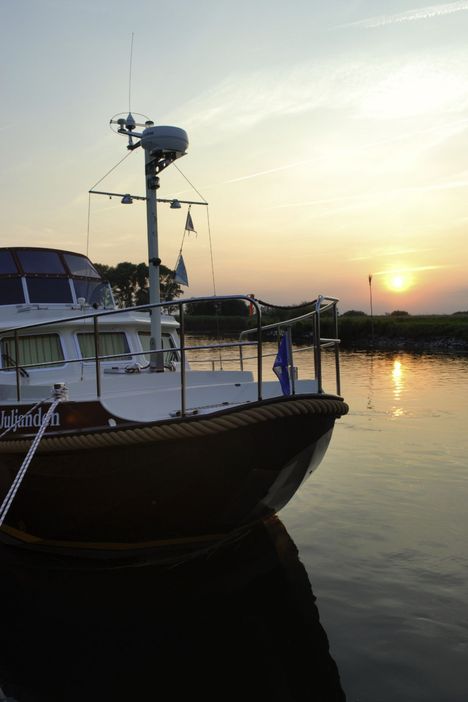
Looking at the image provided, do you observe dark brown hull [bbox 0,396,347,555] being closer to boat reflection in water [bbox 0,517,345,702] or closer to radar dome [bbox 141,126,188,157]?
boat reflection in water [bbox 0,517,345,702]

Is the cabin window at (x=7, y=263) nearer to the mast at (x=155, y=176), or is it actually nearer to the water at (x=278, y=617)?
the mast at (x=155, y=176)

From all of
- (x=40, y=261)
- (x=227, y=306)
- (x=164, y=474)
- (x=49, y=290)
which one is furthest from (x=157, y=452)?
(x=40, y=261)

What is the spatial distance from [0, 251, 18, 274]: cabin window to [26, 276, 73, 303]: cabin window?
29cm

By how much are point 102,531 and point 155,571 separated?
30.8 inches

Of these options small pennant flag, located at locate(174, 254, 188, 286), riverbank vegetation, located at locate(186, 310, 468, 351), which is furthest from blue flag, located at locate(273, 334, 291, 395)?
riverbank vegetation, located at locate(186, 310, 468, 351)

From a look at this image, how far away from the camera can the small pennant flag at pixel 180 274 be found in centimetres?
910

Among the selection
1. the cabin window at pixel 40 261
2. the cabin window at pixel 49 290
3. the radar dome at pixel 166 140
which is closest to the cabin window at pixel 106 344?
the cabin window at pixel 49 290

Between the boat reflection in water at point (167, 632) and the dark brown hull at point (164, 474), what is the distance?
0.40m

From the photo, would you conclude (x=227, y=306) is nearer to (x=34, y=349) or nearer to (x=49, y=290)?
(x=49, y=290)

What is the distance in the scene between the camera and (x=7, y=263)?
365 inches

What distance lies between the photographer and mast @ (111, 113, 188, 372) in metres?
7.37

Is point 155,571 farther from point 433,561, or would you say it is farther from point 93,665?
point 433,561

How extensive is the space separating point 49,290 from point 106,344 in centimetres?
142

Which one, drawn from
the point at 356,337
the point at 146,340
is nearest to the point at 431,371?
the point at 146,340
